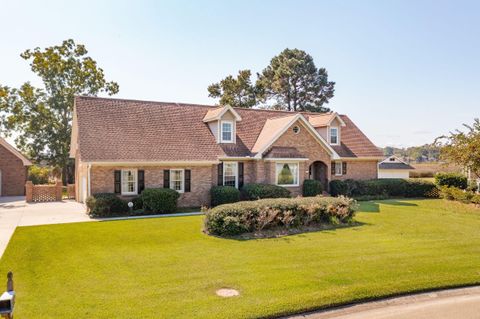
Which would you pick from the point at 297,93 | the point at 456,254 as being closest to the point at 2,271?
the point at 456,254

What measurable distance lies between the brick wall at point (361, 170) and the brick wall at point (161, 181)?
12065 millimetres

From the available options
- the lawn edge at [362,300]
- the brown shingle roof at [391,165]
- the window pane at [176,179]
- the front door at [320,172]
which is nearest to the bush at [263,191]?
the window pane at [176,179]

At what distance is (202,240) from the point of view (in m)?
13.9

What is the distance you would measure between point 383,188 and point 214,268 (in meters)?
23.5

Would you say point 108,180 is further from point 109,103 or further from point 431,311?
point 431,311

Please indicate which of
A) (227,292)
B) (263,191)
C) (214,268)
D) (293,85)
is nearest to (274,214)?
(214,268)

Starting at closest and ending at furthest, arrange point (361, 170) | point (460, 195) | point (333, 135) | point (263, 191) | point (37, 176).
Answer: point (263, 191) < point (460, 195) < point (333, 135) < point (361, 170) < point (37, 176)

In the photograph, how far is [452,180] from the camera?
3081 cm

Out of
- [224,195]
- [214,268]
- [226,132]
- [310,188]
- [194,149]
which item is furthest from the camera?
[226,132]

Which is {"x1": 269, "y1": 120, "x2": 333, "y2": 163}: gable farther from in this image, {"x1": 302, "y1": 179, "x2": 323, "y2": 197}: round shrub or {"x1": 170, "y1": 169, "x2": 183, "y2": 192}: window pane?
{"x1": 170, "y1": 169, "x2": 183, "y2": 192}: window pane

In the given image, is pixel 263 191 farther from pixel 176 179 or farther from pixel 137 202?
pixel 137 202

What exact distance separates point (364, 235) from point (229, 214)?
5.41m

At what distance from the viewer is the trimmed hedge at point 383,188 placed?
95.7ft

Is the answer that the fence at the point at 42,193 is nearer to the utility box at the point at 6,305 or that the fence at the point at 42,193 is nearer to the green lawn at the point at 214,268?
the green lawn at the point at 214,268
